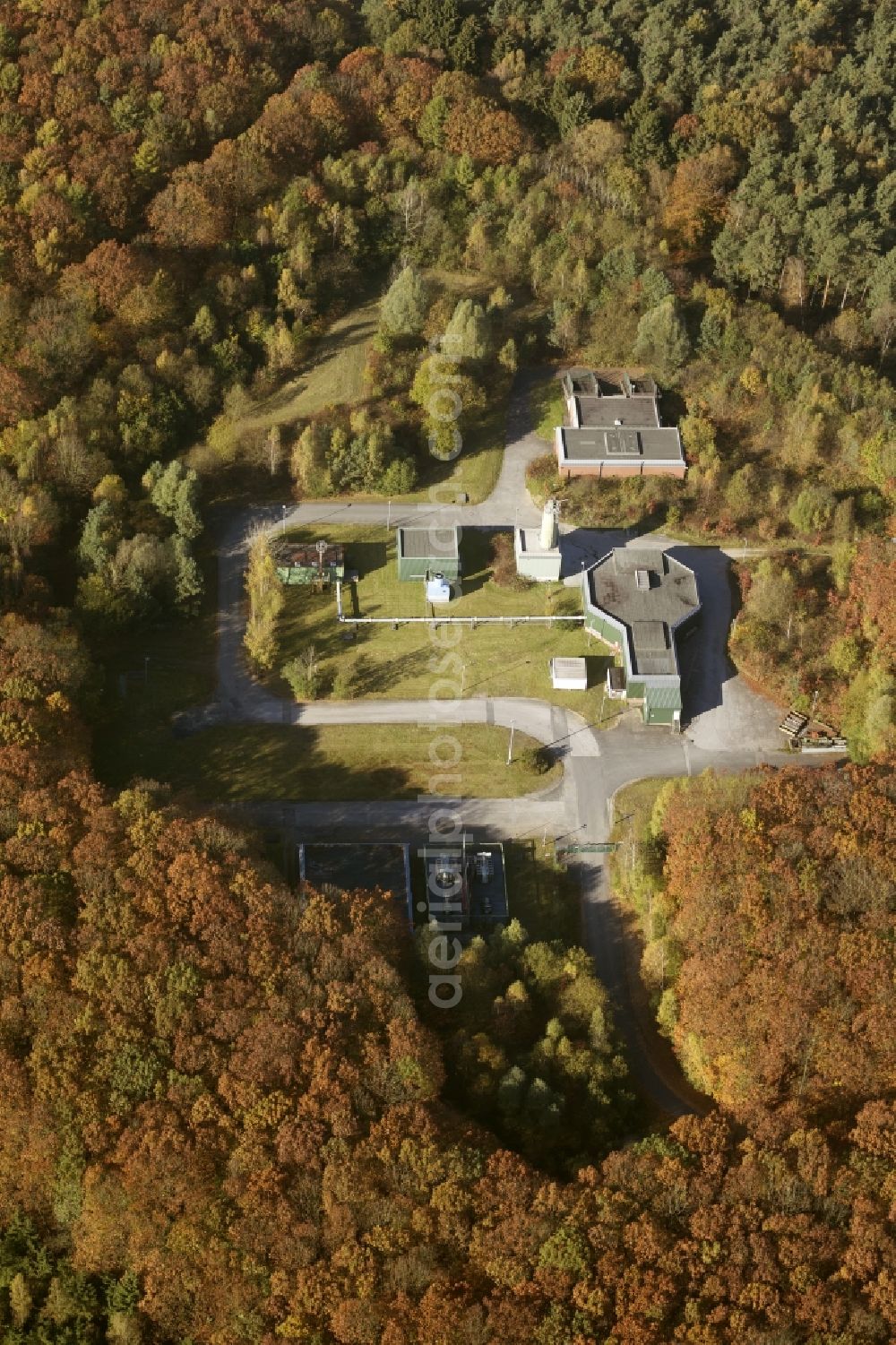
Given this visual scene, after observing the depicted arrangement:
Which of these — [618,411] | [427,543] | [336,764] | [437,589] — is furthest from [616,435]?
[336,764]

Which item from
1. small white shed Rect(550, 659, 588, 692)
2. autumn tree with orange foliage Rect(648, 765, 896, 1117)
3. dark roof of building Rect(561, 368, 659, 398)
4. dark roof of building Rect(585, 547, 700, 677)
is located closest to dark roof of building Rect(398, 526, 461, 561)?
dark roof of building Rect(585, 547, 700, 677)

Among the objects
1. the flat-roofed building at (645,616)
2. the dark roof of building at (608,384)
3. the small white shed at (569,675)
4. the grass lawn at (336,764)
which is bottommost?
the grass lawn at (336,764)

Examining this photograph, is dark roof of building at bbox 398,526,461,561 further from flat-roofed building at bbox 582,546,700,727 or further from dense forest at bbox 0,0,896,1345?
flat-roofed building at bbox 582,546,700,727

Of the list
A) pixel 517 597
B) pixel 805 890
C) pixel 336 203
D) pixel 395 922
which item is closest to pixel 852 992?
pixel 805 890

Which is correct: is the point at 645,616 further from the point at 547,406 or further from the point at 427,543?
the point at 547,406

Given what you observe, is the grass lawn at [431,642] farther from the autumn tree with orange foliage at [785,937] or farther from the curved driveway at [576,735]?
the autumn tree with orange foliage at [785,937]

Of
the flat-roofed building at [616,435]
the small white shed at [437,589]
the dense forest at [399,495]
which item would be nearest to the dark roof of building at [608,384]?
the flat-roofed building at [616,435]
